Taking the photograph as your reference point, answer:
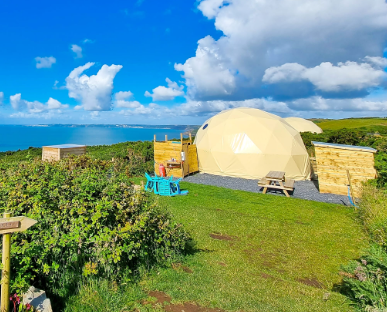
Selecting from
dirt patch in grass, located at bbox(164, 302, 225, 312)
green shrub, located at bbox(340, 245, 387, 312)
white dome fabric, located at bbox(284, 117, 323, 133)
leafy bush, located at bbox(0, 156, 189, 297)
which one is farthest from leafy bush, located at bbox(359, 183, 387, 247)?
white dome fabric, located at bbox(284, 117, 323, 133)

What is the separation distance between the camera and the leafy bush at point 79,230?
319 centimetres

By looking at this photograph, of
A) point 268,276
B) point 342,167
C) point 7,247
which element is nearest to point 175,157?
point 342,167

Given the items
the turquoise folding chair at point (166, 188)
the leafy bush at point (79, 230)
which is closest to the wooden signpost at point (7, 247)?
the leafy bush at point (79, 230)

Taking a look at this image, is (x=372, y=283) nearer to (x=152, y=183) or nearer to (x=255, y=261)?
(x=255, y=261)

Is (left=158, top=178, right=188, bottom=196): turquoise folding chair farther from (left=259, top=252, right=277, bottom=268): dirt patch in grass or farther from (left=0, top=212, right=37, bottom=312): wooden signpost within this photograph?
(left=0, top=212, right=37, bottom=312): wooden signpost

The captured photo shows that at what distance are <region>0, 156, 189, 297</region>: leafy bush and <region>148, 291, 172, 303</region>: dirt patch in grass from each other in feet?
1.68

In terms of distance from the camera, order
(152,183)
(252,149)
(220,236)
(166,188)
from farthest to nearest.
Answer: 1. (252,149)
2. (152,183)
3. (166,188)
4. (220,236)

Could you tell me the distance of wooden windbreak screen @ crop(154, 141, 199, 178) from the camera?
14.5m

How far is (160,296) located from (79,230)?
1439 mm

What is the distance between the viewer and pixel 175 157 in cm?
1466

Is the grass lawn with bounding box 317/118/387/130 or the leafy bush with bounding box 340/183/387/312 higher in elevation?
the grass lawn with bounding box 317/118/387/130

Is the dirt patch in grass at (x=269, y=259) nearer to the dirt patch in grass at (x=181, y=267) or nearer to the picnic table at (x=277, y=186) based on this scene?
the dirt patch in grass at (x=181, y=267)

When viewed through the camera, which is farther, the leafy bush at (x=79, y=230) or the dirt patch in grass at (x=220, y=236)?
the dirt patch in grass at (x=220, y=236)

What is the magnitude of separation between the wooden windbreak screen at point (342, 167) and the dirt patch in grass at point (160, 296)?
992 cm
